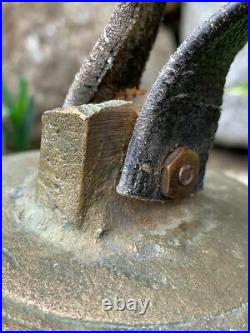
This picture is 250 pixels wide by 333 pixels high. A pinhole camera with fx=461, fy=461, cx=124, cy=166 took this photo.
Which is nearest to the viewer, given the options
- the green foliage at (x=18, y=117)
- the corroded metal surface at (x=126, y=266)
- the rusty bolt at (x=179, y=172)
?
the corroded metal surface at (x=126, y=266)

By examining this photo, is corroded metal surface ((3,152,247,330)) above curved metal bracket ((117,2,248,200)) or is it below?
below

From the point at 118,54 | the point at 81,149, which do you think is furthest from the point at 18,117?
the point at 81,149

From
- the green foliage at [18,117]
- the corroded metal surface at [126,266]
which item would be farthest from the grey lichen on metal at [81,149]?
the green foliage at [18,117]

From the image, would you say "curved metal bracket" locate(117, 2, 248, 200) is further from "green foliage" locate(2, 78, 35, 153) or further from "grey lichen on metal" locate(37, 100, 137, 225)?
"green foliage" locate(2, 78, 35, 153)

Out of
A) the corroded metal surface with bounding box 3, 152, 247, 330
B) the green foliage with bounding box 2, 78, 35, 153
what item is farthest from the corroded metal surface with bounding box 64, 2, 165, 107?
the green foliage with bounding box 2, 78, 35, 153

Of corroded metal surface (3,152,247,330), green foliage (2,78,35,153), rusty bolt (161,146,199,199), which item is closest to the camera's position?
corroded metal surface (3,152,247,330)

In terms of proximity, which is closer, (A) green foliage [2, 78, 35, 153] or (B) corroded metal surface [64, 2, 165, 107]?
A: (B) corroded metal surface [64, 2, 165, 107]

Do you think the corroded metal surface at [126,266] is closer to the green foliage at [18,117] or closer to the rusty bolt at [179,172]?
the rusty bolt at [179,172]
